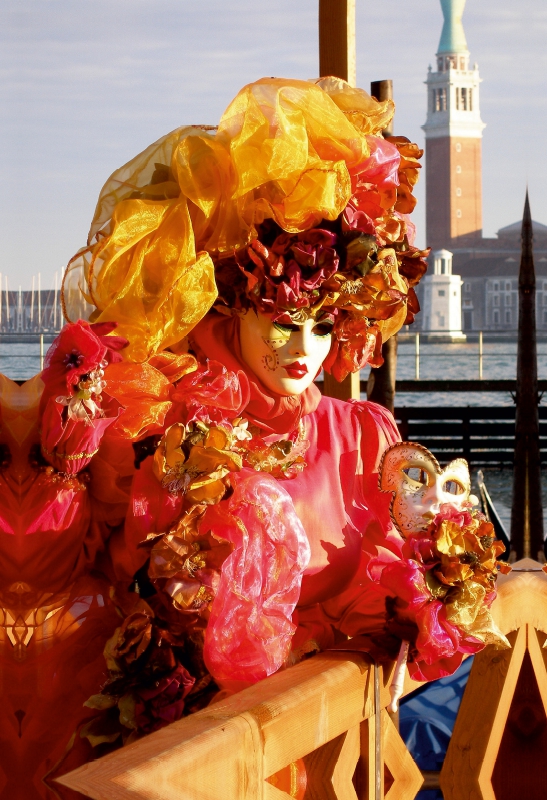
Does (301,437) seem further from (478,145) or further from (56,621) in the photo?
(478,145)

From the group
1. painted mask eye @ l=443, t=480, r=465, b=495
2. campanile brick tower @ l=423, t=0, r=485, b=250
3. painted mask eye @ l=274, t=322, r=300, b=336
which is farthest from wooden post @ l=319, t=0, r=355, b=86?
campanile brick tower @ l=423, t=0, r=485, b=250

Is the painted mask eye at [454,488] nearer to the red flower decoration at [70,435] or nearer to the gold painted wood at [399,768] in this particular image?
the gold painted wood at [399,768]

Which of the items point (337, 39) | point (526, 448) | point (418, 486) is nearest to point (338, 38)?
point (337, 39)

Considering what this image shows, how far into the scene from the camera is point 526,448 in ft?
13.0

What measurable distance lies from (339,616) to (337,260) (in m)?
0.58

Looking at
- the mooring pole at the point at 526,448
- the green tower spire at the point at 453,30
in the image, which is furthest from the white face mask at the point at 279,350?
the green tower spire at the point at 453,30

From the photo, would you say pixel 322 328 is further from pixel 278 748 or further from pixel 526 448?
pixel 526 448

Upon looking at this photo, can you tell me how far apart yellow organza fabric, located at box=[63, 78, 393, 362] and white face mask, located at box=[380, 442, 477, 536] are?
40 centimetres

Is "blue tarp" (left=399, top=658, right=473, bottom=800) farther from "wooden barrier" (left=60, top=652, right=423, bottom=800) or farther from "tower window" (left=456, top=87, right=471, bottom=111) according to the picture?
"tower window" (left=456, top=87, right=471, bottom=111)

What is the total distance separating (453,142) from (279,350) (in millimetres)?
63433

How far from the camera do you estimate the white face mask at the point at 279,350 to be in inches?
62.0

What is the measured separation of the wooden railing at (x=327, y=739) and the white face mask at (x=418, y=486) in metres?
0.20

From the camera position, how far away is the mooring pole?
12.9 ft

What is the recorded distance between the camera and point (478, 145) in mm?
63125
